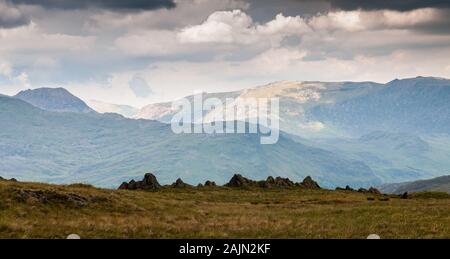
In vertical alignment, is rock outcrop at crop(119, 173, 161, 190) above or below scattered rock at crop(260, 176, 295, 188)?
above

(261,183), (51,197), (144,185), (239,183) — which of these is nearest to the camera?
(51,197)

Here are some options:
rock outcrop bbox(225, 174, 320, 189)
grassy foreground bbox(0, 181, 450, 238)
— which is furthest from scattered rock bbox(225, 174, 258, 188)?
grassy foreground bbox(0, 181, 450, 238)

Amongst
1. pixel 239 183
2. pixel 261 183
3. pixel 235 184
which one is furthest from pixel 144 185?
pixel 261 183

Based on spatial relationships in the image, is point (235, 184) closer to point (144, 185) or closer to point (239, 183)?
point (239, 183)

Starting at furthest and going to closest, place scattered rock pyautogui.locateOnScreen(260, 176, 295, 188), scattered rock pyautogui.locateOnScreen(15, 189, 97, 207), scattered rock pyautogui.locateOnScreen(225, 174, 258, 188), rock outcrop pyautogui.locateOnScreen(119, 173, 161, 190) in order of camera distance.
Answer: scattered rock pyautogui.locateOnScreen(260, 176, 295, 188), scattered rock pyautogui.locateOnScreen(225, 174, 258, 188), rock outcrop pyautogui.locateOnScreen(119, 173, 161, 190), scattered rock pyautogui.locateOnScreen(15, 189, 97, 207)

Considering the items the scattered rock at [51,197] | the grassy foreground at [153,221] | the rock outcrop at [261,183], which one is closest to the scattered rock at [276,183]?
the rock outcrop at [261,183]

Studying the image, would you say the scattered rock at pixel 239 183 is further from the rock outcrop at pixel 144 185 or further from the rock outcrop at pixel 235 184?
the rock outcrop at pixel 144 185

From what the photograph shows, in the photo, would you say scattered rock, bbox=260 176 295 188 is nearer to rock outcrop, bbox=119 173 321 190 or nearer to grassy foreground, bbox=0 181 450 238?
rock outcrop, bbox=119 173 321 190

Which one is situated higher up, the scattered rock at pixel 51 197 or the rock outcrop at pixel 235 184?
the scattered rock at pixel 51 197
